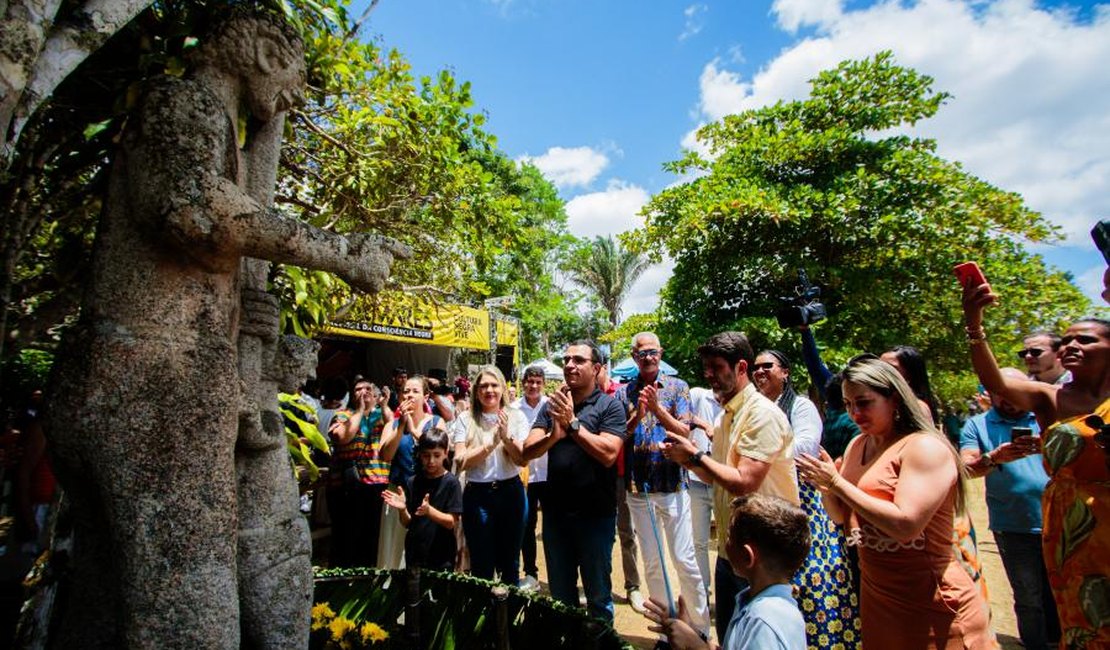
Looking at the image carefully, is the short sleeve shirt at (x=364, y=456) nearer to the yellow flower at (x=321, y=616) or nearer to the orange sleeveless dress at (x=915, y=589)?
the yellow flower at (x=321, y=616)

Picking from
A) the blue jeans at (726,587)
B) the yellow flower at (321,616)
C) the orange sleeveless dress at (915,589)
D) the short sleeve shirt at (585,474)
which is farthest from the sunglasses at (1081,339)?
the yellow flower at (321,616)

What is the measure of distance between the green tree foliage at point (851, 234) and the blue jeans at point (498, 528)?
5834mm

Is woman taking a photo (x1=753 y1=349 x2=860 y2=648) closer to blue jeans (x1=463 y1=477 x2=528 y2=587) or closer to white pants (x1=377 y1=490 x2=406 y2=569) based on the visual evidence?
blue jeans (x1=463 y1=477 x2=528 y2=587)

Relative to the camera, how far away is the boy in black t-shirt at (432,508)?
386 centimetres

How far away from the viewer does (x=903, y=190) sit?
848 centimetres

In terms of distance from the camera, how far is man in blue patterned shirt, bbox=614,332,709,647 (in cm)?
361

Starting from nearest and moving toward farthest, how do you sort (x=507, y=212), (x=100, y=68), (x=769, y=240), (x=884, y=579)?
(x=884, y=579)
(x=100, y=68)
(x=507, y=212)
(x=769, y=240)

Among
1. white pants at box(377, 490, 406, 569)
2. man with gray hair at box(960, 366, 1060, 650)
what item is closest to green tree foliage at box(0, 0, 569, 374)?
white pants at box(377, 490, 406, 569)

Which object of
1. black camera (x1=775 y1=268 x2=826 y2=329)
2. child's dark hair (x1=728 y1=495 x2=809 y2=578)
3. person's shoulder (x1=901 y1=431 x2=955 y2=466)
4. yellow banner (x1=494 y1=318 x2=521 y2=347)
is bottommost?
child's dark hair (x1=728 y1=495 x2=809 y2=578)

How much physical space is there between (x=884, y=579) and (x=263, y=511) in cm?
241

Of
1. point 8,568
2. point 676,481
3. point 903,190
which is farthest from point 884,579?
point 903,190

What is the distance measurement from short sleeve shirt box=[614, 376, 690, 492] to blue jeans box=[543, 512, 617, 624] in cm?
52

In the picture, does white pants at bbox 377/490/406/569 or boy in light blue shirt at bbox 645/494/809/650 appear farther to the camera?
white pants at bbox 377/490/406/569

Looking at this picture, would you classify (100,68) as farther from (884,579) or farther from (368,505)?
(884,579)
